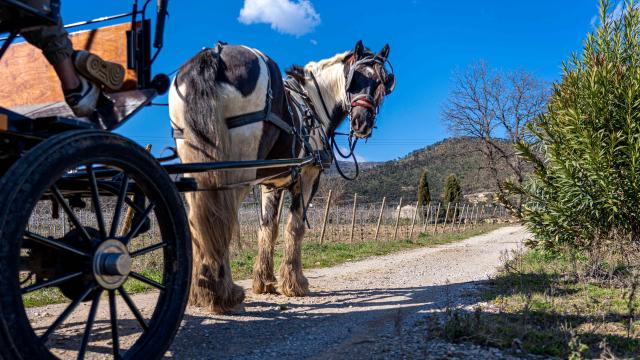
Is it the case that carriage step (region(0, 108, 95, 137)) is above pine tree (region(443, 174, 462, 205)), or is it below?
below

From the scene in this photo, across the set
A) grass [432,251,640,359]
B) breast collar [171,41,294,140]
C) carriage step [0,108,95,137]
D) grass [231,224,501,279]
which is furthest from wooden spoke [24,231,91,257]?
grass [231,224,501,279]

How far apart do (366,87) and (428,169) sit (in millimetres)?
63609

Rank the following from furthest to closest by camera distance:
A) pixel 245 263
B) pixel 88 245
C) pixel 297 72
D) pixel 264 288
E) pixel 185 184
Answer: pixel 245 263 → pixel 297 72 → pixel 264 288 → pixel 185 184 → pixel 88 245

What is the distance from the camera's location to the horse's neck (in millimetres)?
5742

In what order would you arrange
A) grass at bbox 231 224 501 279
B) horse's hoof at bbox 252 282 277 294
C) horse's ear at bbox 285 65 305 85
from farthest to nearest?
grass at bbox 231 224 501 279 < horse's ear at bbox 285 65 305 85 < horse's hoof at bbox 252 282 277 294

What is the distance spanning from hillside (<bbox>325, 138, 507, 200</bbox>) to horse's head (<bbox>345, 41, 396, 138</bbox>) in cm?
4297

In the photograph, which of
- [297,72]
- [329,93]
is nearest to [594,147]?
[329,93]

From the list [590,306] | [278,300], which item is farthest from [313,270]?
[590,306]

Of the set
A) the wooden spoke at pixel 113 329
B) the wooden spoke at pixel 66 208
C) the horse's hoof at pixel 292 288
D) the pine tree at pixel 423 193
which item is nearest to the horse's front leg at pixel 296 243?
the horse's hoof at pixel 292 288

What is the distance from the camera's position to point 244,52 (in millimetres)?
3996

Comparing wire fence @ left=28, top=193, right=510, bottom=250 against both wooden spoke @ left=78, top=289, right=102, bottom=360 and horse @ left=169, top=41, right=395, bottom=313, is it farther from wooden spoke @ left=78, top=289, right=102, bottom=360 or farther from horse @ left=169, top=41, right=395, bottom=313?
wooden spoke @ left=78, top=289, right=102, bottom=360

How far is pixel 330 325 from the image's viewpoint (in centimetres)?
388

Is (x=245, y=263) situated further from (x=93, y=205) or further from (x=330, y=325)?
(x=93, y=205)

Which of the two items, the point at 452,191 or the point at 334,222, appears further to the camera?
the point at 452,191
